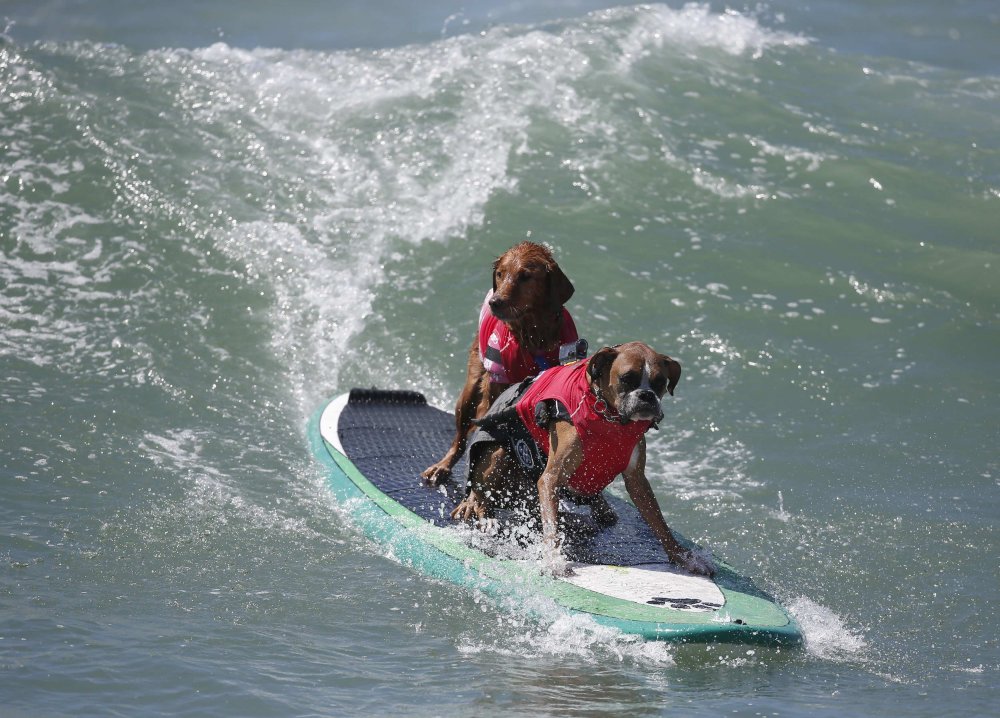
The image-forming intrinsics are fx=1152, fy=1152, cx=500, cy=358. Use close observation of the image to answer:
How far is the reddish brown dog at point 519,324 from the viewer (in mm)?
6348

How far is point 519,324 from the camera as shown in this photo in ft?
21.3

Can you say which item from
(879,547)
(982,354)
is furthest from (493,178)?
(879,547)

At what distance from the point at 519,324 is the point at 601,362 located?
0.97 meters

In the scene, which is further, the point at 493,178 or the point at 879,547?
the point at 493,178

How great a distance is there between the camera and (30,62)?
47.3ft

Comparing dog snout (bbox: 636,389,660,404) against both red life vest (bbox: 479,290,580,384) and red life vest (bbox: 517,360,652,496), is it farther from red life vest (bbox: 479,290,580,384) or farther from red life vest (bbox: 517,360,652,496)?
red life vest (bbox: 479,290,580,384)

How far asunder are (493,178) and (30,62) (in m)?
6.17

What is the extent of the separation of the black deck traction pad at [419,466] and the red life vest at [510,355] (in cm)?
89

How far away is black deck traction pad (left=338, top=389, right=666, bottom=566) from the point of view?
6.39 m

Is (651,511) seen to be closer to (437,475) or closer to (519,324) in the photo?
(519,324)

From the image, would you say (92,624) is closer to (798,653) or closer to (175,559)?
(175,559)

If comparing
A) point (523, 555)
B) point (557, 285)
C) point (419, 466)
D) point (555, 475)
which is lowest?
point (523, 555)

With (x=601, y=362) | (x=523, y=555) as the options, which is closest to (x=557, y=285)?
(x=601, y=362)

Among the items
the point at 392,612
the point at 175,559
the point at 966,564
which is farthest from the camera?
the point at 966,564
